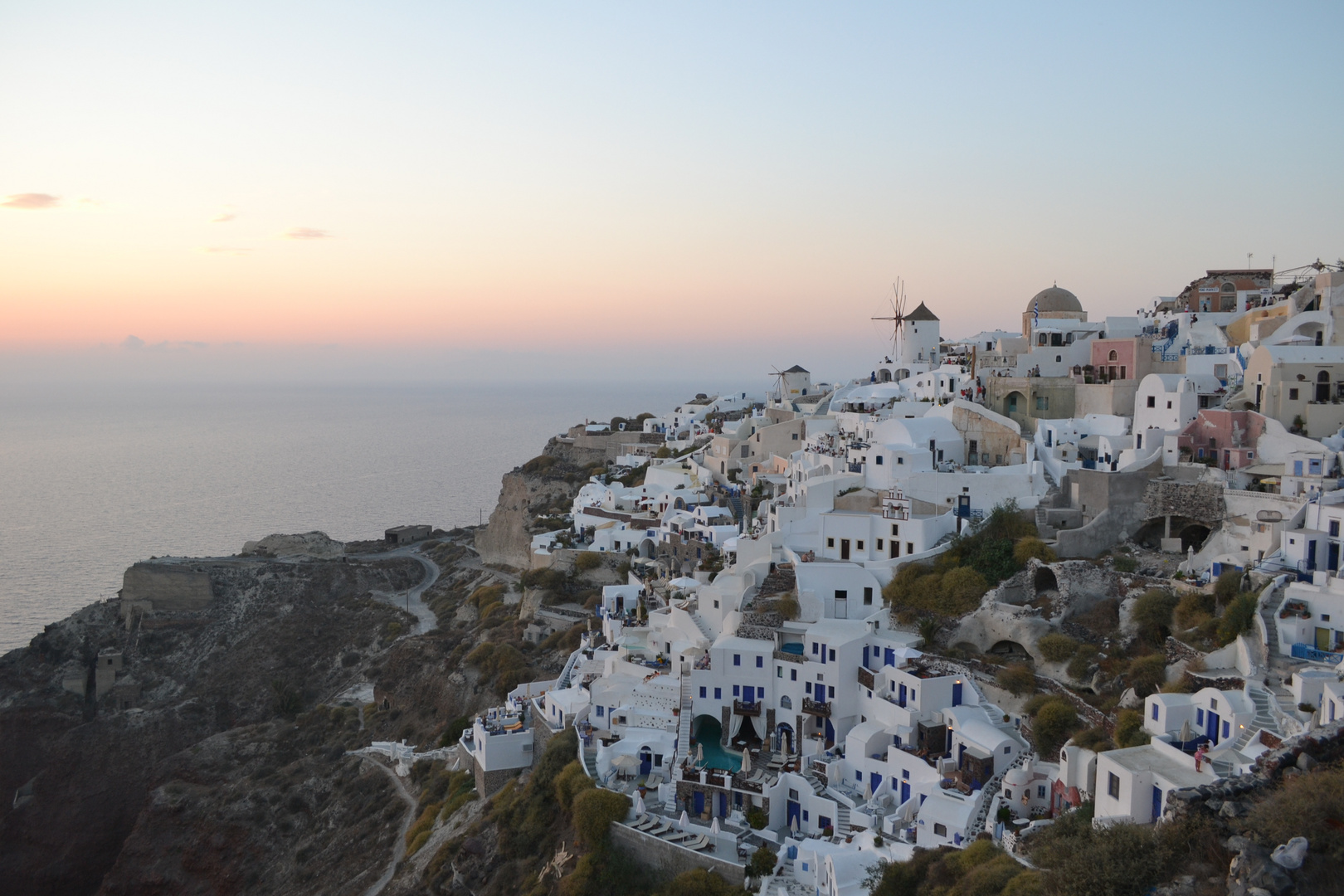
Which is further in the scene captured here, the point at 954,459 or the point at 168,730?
the point at 168,730

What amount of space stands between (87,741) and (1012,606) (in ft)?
109

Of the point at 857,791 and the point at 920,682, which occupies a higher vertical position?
the point at 920,682

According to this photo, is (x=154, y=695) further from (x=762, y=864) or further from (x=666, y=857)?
(x=762, y=864)

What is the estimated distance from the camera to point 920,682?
18422 mm

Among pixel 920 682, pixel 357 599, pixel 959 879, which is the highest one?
pixel 920 682

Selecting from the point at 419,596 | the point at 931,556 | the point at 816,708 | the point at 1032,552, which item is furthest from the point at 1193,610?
the point at 419,596

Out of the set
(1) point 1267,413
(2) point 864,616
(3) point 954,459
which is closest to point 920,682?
(2) point 864,616

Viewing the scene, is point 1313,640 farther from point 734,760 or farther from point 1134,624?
point 734,760

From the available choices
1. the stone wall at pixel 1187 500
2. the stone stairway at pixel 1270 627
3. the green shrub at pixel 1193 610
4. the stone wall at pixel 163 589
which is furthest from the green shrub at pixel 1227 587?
the stone wall at pixel 163 589

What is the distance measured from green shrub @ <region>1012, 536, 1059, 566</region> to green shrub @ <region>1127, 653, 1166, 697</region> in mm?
4252

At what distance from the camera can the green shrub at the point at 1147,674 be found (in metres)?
16.4

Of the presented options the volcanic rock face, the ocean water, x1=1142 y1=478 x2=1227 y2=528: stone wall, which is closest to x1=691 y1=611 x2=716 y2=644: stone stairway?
x1=1142 y1=478 x2=1227 y2=528: stone wall

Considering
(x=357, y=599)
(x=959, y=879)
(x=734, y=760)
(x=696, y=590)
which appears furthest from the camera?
(x=357, y=599)

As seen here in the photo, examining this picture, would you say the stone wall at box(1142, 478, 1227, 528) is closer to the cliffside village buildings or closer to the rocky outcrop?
the cliffside village buildings
